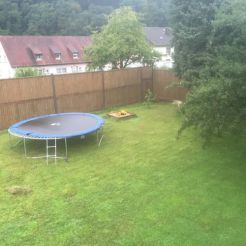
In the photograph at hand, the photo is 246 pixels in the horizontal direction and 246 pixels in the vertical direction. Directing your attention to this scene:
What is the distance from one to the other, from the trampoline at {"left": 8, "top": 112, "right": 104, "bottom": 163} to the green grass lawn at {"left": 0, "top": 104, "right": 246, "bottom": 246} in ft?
1.67

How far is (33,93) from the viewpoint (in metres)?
12.2

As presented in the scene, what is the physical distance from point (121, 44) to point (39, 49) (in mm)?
17270

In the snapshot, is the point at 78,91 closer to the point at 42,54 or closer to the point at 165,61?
the point at 165,61

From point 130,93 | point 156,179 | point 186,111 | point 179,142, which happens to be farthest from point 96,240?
point 130,93

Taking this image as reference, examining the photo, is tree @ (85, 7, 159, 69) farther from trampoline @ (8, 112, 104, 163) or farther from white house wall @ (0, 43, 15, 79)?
white house wall @ (0, 43, 15, 79)

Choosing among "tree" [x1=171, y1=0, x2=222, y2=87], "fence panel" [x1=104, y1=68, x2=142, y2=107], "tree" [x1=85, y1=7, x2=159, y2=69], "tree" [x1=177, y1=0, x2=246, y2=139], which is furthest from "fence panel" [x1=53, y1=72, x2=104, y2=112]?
"tree" [x1=177, y1=0, x2=246, y2=139]

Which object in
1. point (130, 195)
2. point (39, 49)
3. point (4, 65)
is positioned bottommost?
point (130, 195)

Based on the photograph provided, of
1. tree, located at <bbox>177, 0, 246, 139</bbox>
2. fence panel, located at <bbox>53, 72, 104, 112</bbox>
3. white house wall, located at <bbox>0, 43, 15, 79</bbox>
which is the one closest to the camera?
tree, located at <bbox>177, 0, 246, 139</bbox>

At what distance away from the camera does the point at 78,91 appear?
44.6 ft

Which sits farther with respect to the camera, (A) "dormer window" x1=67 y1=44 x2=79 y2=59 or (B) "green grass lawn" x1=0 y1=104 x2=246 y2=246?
(A) "dormer window" x1=67 y1=44 x2=79 y2=59

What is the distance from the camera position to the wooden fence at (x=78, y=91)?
11789mm

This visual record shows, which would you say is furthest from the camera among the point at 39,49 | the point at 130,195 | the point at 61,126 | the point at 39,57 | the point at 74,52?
the point at 74,52

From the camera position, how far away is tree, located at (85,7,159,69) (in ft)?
55.1

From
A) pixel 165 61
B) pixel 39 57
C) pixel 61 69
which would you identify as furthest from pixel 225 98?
pixel 39 57
